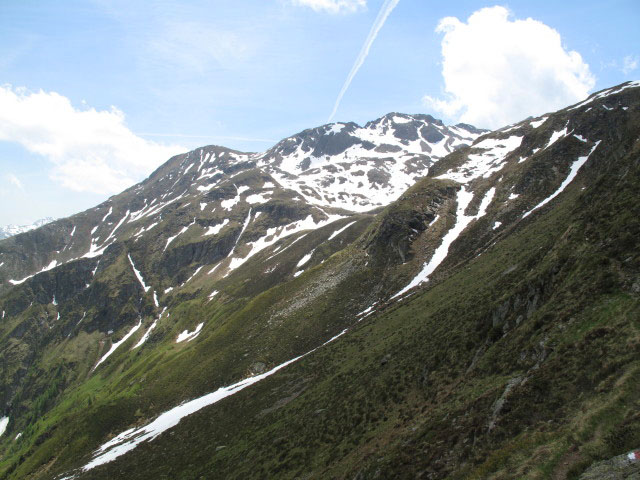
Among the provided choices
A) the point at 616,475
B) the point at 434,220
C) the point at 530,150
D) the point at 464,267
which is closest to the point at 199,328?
the point at 434,220

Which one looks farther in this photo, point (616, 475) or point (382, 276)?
point (382, 276)

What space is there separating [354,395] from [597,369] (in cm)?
2337

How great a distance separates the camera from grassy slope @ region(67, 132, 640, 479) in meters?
13.0

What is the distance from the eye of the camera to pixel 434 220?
8450cm

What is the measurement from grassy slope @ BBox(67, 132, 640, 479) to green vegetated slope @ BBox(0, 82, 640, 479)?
0.39 feet

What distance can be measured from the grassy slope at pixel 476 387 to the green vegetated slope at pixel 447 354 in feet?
0.39

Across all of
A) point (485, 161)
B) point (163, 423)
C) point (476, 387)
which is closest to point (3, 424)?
point (163, 423)

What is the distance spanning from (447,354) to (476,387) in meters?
7.94

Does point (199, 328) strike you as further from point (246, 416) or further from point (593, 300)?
point (593, 300)

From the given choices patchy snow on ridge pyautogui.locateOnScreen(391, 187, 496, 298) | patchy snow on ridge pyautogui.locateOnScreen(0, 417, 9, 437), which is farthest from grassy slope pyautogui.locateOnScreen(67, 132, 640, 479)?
patchy snow on ridge pyautogui.locateOnScreen(0, 417, 9, 437)

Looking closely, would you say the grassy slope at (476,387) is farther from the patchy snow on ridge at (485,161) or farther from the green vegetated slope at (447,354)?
the patchy snow on ridge at (485,161)

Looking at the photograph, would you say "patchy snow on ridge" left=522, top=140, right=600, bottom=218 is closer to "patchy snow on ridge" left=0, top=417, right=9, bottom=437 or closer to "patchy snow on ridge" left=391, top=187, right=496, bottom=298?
"patchy snow on ridge" left=391, top=187, right=496, bottom=298

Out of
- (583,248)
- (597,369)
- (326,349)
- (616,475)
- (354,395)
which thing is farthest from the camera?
(326,349)

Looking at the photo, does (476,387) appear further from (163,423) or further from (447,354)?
(163,423)
